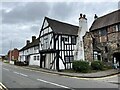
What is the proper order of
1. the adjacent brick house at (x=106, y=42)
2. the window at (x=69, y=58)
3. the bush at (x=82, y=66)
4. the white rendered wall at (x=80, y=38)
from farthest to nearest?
the white rendered wall at (x=80, y=38) < the adjacent brick house at (x=106, y=42) < the window at (x=69, y=58) < the bush at (x=82, y=66)

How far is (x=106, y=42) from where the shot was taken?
33.9 metres

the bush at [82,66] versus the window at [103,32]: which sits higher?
the window at [103,32]

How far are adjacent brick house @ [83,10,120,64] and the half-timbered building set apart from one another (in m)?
1.79

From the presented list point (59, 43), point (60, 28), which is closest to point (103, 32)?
point (60, 28)

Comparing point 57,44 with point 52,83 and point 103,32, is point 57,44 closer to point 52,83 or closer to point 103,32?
point 103,32

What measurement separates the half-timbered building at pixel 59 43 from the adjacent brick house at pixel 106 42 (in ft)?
5.89

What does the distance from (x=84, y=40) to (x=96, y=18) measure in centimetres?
1174

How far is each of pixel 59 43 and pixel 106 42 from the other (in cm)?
871

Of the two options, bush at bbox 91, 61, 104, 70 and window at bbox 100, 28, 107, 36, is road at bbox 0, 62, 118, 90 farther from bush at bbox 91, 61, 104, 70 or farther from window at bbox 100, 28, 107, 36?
window at bbox 100, 28, 107, 36

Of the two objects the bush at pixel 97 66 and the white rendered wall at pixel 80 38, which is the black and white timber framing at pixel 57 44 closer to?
the white rendered wall at pixel 80 38

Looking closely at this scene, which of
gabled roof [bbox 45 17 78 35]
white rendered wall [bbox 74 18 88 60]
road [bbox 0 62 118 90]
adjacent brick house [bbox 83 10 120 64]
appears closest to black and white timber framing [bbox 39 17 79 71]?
gabled roof [bbox 45 17 78 35]

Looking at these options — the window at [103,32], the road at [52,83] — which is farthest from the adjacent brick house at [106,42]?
the road at [52,83]

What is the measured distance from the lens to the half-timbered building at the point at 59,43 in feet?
102

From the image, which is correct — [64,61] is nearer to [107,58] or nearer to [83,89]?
[107,58]
